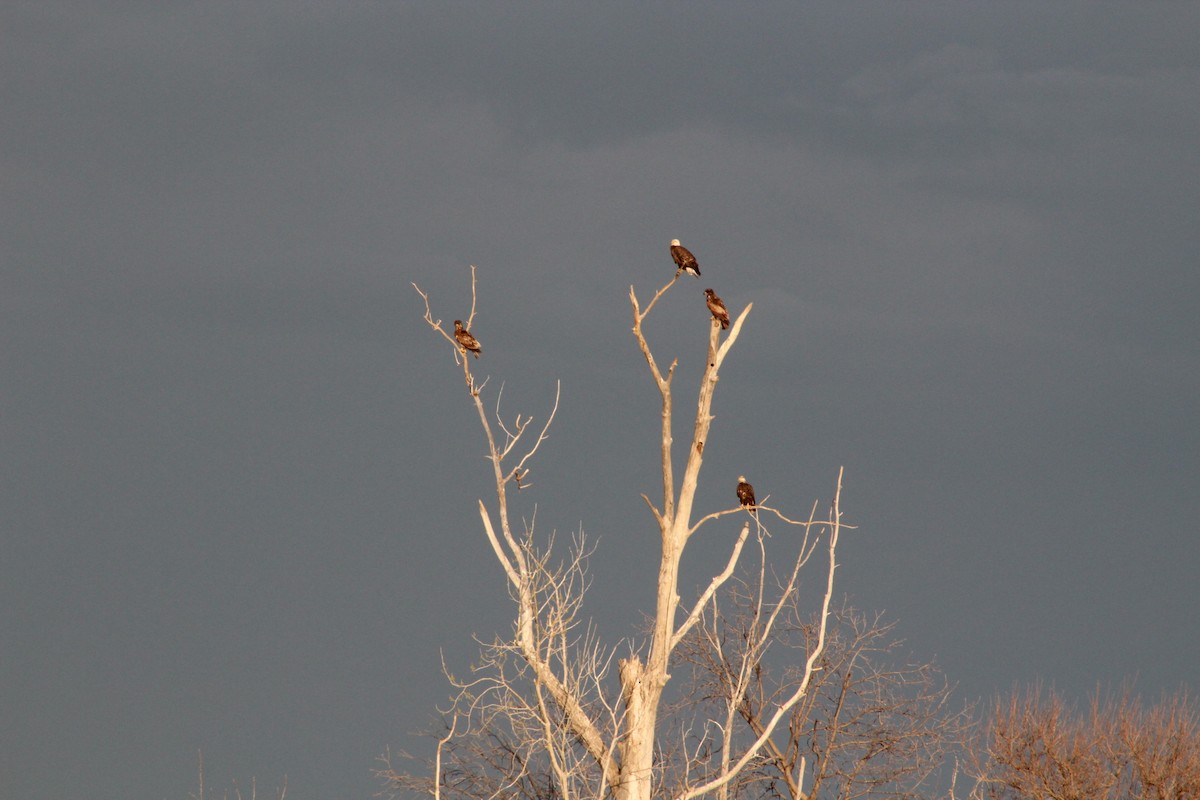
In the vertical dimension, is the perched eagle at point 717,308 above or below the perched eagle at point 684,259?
below

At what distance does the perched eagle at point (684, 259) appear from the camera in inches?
656

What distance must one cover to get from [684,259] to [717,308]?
3.07 ft

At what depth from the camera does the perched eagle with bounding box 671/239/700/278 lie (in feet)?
54.7

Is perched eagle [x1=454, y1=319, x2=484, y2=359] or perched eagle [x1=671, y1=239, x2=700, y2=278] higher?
perched eagle [x1=671, y1=239, x2=700, y2=278]

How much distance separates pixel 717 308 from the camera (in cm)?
1603

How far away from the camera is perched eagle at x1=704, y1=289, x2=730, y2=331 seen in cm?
1603

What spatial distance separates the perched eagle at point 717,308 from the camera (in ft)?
52.6

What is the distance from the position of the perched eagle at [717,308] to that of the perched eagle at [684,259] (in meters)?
0.59

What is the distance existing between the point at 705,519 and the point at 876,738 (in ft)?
28.1

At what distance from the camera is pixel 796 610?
80.1ft

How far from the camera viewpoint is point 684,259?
1672cm

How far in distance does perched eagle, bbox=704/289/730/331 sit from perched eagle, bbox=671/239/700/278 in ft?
1.92

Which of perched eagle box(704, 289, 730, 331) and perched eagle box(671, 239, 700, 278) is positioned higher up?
perched eagle box(671, 239, 700, 278)

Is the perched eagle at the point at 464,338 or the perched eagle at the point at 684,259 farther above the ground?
the perched eagle at the point at 684,259
